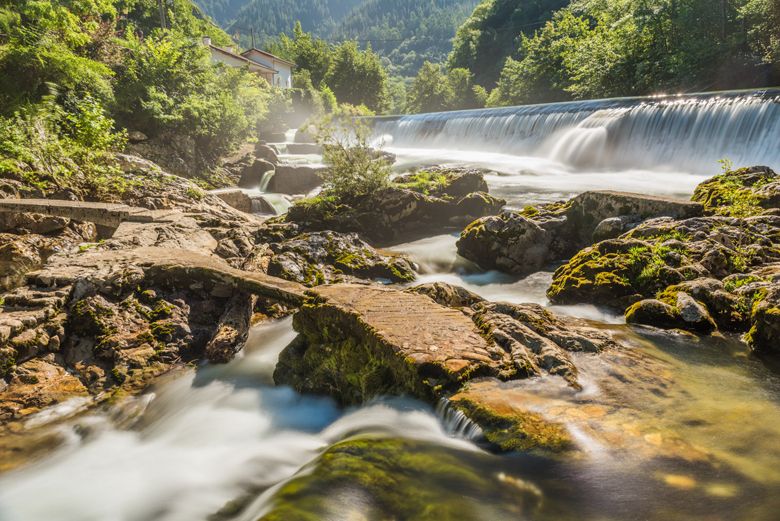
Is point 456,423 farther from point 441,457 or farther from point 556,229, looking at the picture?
point 556,229

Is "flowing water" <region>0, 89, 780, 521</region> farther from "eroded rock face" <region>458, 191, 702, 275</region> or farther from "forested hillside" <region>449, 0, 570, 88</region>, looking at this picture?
"forested hillside" <region>449, 0, 570, 88</region>

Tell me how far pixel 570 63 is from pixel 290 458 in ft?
132

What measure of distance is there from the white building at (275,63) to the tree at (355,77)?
7.43 metres

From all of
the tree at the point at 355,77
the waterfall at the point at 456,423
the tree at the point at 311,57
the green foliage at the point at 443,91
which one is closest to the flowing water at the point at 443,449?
the waterfall at the point at 456,423

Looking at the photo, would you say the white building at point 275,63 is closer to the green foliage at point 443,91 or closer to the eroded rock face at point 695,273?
the green foliage at point 443,91

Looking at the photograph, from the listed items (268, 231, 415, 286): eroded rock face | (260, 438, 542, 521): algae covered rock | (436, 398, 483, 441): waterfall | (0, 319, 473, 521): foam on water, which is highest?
(268, 231, 415, 286): eroded rock face

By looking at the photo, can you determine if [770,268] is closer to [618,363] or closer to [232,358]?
[618,363]

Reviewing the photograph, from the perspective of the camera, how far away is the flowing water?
2.21m

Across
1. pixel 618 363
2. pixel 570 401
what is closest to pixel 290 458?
pixel 570 401

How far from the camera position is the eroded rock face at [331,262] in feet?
21.1

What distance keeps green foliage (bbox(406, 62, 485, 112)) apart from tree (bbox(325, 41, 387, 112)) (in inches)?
228

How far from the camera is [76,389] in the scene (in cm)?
387

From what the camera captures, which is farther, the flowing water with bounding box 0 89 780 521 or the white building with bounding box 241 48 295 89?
the white building with bounding box 241 48 295 89

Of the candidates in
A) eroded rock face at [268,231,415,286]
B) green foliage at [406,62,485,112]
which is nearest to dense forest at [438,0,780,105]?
green foliage at [406,62,485,112]
